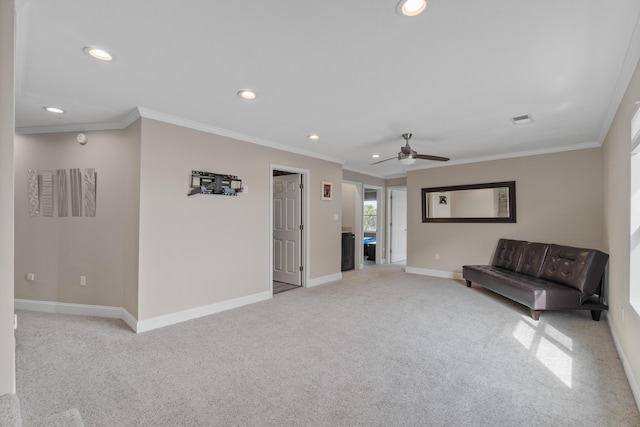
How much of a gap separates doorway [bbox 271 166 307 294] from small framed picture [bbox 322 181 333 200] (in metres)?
0.46

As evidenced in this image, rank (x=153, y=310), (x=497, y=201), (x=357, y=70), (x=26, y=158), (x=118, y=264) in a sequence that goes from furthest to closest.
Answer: (x=497, y=201)
(x=26, y=158)
(x=118, y=264)
(x=153, y=310)
(x=357, y=70)

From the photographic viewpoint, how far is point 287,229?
209 inches

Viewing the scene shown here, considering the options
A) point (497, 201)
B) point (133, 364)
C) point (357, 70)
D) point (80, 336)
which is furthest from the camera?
point (497, 201)

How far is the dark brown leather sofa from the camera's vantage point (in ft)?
11.3

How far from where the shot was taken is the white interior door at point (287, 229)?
16.9 ft

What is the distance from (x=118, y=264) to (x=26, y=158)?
1983 millimetres

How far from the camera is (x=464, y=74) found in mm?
2301

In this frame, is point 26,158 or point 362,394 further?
point 26,158

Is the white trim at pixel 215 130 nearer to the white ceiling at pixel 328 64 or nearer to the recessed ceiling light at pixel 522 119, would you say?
the white ceiling at pixel 328 64

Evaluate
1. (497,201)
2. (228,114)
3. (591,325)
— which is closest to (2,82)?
(228,114)

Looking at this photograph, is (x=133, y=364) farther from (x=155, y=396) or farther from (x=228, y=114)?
(x=228, y=114)

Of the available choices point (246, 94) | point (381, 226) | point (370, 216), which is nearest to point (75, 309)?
point (246, 94)

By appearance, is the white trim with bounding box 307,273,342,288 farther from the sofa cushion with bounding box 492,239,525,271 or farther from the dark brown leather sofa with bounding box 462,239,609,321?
the sofa cushion with bounding box 492,239,525,271

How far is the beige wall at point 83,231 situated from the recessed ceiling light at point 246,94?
145 cm
